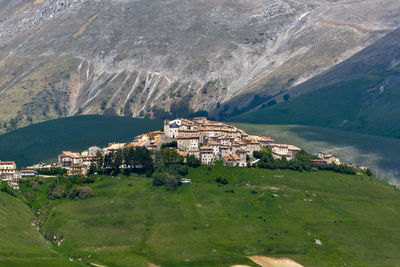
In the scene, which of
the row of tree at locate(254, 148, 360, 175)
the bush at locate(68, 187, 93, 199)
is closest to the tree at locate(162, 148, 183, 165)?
the row of tree at locate(254, 148, 360, 175)

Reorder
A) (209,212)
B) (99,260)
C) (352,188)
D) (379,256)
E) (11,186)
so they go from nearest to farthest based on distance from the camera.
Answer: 1. (99,260)
2. (379,256)
3. (209,212)
4. (11,186)
5. (352,188)

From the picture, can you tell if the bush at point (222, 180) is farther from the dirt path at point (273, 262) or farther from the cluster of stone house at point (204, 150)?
the dirt path at point (273, 262)

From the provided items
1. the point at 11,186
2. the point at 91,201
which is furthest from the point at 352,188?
the point at 11,186

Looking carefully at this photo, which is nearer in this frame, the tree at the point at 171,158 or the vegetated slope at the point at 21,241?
the vegetated slope at the point at 21,241

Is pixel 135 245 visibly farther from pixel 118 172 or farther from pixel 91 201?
pixel 118 172

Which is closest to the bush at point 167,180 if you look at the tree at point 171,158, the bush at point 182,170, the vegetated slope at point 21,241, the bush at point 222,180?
the bush at point 182,170

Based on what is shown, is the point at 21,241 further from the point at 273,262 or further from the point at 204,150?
the point at 204,150
